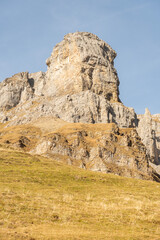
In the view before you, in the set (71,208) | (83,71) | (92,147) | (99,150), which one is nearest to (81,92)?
(83,71)

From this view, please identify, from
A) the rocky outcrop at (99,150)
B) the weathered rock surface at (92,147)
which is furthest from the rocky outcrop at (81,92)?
the rocky outcrop at (99,150)

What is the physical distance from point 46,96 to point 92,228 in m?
169

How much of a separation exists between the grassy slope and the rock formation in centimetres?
6331

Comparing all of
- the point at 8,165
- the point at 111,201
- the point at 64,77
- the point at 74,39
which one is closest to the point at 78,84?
Answer: the point at 64,77

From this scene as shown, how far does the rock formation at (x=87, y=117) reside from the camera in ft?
A: 372

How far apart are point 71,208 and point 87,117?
127036 mm

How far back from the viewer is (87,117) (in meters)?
153

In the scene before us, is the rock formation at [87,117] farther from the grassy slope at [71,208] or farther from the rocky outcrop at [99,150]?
the grassy slope at [71,208]

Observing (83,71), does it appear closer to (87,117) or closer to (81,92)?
(81,92)

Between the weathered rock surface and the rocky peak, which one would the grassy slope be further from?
the rocky peak

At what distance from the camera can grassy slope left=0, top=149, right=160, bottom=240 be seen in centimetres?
2019

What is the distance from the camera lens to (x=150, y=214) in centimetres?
2620

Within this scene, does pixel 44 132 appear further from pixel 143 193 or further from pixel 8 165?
pixel 143 193

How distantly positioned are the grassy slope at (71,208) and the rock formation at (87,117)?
6331 centimetres
